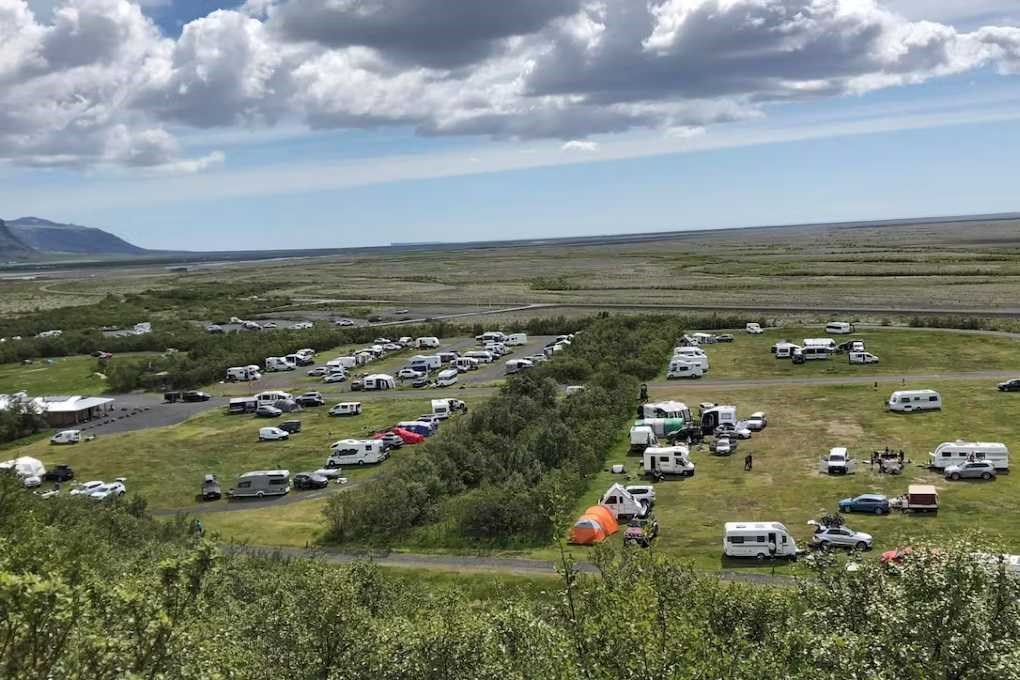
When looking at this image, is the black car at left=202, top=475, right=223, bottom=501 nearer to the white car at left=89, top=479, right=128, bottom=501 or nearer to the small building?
the white car at left=89, top=479, right=128, bottom=501

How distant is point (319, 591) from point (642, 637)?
26.8 feet

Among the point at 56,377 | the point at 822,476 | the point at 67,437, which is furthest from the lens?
the point at 56,377

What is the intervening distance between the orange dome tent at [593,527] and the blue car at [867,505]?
1130 cm

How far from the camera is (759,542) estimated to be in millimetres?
34938

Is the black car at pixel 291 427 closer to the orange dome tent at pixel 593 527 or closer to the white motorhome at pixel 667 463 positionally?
the white motorhome at pixel 667 463

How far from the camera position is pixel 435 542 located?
40.8m

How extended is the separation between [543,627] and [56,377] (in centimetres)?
9340

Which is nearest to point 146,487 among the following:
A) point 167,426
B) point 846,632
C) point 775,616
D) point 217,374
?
point 167,426

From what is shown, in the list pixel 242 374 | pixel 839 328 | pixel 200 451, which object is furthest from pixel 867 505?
pixel 242 374

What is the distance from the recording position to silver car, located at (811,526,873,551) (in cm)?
3466

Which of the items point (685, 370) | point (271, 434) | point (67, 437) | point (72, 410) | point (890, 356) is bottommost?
point (67, 437)

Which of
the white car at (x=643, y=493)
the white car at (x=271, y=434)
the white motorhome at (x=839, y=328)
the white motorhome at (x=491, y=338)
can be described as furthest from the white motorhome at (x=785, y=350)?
the white car at (x=271, y=434)

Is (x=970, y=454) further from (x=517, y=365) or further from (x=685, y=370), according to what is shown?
(x=517, y=365)

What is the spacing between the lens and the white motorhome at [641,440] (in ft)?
173
